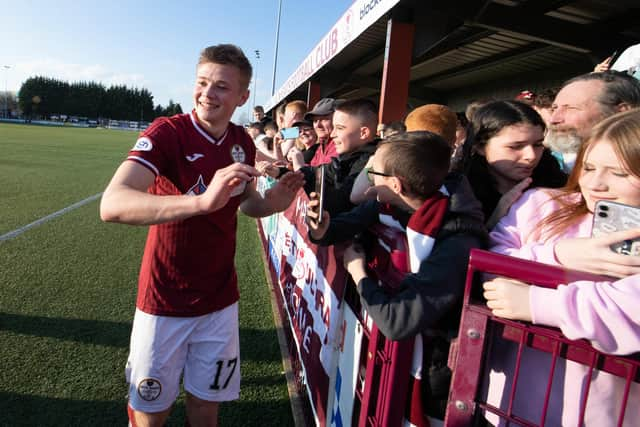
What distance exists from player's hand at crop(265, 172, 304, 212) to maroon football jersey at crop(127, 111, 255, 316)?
273 mm

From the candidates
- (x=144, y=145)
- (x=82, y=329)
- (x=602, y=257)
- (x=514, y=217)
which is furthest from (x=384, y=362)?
(x=82, y=329)

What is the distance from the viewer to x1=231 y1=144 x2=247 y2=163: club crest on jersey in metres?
2.13

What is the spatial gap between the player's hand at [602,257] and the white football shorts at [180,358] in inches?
63.5

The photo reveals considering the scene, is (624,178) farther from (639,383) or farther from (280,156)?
(280,156)

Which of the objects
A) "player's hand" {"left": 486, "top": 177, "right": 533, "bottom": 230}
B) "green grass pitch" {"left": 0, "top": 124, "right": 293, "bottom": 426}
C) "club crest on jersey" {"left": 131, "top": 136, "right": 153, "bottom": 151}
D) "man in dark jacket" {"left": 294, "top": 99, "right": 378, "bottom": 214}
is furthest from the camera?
"man in dark jacket" {"left": 294, "top": 99, "right": 378, "bottom": 214}

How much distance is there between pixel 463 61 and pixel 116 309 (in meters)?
10.2

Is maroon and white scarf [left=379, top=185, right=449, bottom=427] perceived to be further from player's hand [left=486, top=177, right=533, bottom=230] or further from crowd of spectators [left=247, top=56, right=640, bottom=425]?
player's hand [left=486, top=177, right=533, bottom=230]

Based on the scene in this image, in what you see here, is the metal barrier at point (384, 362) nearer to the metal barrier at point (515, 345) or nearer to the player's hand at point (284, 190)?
the metal barrier at point (515, 345)

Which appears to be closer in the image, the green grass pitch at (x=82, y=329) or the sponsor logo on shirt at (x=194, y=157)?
the sponsor logo on shirt at (x=194, y=157)

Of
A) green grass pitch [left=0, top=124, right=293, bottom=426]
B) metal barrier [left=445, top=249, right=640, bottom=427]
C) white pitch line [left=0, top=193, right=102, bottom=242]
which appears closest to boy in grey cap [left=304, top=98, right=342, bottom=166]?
green grass pitch [left=0, top=124, right=293, bottom=426]

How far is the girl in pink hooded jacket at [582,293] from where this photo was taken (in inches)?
38.5

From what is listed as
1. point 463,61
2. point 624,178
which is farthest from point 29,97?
point 624,178

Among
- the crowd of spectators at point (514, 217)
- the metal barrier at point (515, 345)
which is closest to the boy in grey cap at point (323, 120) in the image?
the crowd of spectators at point (514, 217)

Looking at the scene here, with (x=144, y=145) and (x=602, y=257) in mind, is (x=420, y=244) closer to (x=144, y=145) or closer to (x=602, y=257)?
(x=602, y=257)
